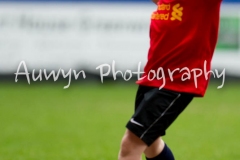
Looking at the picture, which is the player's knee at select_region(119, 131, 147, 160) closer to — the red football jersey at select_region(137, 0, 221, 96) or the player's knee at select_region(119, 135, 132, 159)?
the player's knee at select_region(119, 135, 132, 159)

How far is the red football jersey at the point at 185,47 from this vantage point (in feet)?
14.8

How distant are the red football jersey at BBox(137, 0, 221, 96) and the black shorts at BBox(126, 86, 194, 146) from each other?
57 mm

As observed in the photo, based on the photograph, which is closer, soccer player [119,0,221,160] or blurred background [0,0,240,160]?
soccer player [119,0,221,160]

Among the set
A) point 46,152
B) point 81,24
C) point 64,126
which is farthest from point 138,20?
point 46,152

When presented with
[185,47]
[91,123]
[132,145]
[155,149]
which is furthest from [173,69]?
[91,123]

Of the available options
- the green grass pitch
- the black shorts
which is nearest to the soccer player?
the black shorts

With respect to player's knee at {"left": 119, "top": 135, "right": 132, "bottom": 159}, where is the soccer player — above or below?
above

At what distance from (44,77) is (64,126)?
524 centimetres

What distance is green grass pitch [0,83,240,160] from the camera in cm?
715

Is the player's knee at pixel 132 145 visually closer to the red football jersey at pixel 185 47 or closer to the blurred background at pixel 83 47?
the red football jersey at pixel 185 47

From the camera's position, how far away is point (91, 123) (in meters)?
9.34

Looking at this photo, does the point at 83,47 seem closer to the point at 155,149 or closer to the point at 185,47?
the point at 155,149

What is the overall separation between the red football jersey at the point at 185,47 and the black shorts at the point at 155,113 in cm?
6

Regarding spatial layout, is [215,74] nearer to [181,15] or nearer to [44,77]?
[44,77]
